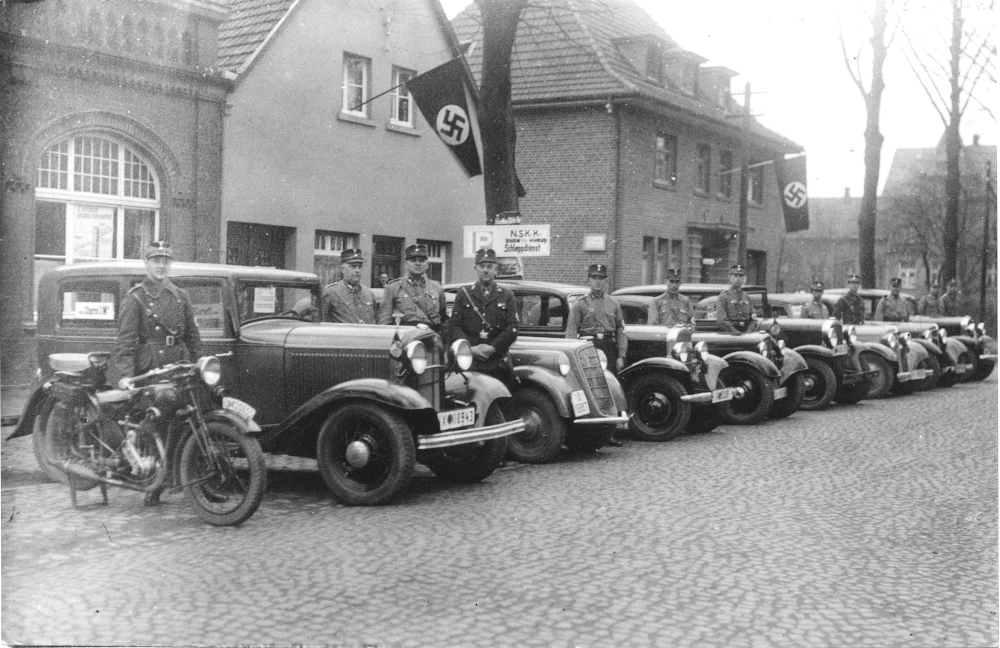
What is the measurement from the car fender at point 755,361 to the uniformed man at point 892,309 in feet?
22.4

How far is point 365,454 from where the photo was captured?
7.35 m

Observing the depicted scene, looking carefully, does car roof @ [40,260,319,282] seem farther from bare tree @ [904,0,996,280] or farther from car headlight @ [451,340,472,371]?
bare tree @ [904,0,996,280]

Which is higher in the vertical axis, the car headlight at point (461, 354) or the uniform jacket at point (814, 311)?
the uniform jacket at point (814, 311)

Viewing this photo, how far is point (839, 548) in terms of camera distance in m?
6.33

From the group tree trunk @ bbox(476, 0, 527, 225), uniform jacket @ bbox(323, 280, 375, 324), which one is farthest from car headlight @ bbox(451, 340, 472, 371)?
tree trunk @ bbox(476, 0, 527, 225)

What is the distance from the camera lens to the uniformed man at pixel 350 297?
9.50m

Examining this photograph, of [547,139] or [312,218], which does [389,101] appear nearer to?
[312,218]

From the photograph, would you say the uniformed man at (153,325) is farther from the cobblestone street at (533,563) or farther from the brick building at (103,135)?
the brick building at (103,135)

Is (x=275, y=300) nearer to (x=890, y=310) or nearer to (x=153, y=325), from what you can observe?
(x=153, y=325)

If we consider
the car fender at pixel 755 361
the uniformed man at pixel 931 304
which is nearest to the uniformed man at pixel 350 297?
the car fender at pixel 755 361

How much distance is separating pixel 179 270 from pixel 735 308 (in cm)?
Result: 834

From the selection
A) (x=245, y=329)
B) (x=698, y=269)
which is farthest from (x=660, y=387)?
(x=698, y=269)

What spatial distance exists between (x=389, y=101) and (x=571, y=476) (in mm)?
13031

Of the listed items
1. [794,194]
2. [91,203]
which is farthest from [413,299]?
[794,194]
